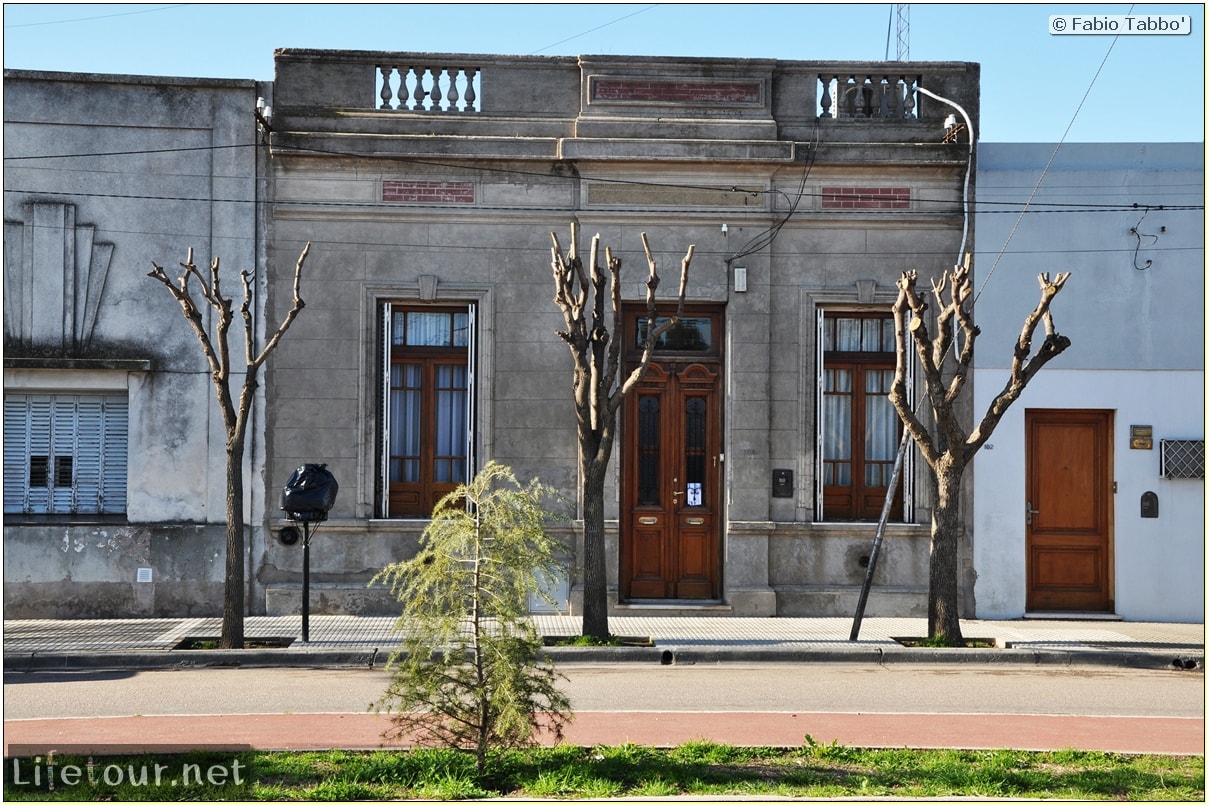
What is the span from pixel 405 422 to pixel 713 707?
6624mm

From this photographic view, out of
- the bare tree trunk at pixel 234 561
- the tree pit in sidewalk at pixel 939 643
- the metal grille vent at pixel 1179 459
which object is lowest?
→ the tree pit in sidewalk at pixel 939 643

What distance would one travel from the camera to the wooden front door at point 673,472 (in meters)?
14.9

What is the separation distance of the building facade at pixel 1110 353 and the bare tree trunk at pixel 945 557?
219 cm

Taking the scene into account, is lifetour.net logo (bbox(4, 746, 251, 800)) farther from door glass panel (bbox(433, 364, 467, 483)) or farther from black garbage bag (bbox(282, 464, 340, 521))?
door glass panel (bbox(433, 364, 467, 483))

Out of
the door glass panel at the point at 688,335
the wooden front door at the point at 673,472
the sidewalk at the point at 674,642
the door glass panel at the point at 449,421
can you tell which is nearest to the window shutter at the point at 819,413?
the wooden front door at the point at 673,472

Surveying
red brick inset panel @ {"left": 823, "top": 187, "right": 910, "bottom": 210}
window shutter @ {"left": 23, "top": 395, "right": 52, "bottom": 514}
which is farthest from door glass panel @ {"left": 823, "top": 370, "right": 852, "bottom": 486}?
window shutter @ {"left": 23, "top": 395, "right": 52, "bottom": 514}

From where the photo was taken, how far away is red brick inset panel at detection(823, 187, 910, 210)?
49.1 ft

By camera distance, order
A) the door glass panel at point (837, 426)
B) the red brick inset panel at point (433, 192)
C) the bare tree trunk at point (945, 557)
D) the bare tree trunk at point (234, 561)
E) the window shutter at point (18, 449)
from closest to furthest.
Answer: the bare tree trunk at point (234, 561)
the bare tree trunk at point (945, 557)
the window shutter at point (18, 449)
the red brick inset panel at point (433, 192)
the door glass panel at point (837, 426)

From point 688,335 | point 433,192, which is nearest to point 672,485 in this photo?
point 688,335

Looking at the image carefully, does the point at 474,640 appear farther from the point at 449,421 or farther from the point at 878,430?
the point at 878,430

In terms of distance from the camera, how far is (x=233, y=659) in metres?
11.9

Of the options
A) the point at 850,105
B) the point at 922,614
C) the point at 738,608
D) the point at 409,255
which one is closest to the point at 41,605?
the point at 409,255

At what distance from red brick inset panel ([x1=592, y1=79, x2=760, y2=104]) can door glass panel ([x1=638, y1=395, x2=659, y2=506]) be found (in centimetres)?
371

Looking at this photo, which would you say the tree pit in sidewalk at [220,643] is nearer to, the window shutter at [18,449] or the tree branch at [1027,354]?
the window shutter at [18,449]
